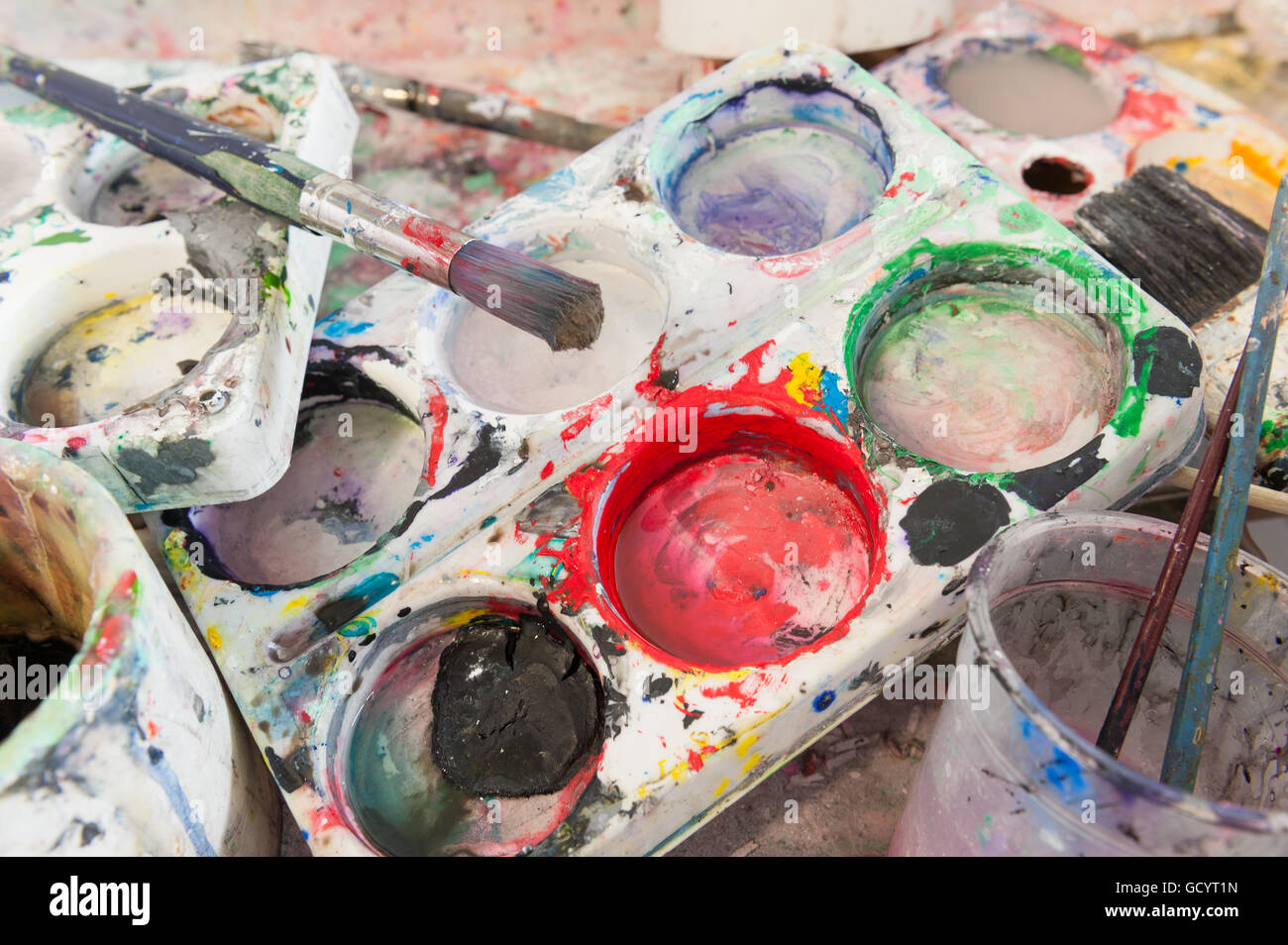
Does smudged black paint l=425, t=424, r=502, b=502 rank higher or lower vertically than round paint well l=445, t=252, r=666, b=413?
lower

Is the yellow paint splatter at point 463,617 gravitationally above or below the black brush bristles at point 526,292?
below

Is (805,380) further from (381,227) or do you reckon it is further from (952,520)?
(381,227)

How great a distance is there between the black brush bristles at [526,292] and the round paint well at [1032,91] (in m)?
1.20

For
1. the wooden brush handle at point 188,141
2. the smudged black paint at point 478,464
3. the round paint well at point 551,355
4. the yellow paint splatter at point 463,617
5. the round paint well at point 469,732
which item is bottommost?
the round paint well at point 469,732

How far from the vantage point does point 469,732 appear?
1448 mm

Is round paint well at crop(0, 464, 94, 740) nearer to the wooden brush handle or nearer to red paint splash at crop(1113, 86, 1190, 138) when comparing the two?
the wooden brush handle

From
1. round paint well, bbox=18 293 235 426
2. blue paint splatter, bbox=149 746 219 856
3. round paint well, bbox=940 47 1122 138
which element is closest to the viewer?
blue paint splatter, bbox=149 746 219 856

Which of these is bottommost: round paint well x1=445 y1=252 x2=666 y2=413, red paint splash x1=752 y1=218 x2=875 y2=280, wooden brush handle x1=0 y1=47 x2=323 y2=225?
round paint well x1=445 y1=252 x2=666 y2=413

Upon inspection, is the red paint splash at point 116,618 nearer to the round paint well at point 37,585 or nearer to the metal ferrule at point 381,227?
the round paint well at point 37,585

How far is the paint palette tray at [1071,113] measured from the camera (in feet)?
6.79

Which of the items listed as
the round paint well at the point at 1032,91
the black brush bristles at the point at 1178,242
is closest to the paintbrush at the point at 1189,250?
the black brush bristles at the point at 1178,242

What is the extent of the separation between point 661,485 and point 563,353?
289 mm

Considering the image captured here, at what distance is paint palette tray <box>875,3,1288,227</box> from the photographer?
2070 millimetres

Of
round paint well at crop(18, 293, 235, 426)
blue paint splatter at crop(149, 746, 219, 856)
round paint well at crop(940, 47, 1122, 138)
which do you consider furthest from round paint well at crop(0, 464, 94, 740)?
round paint well at crop(940, 47, 1122, 138)
